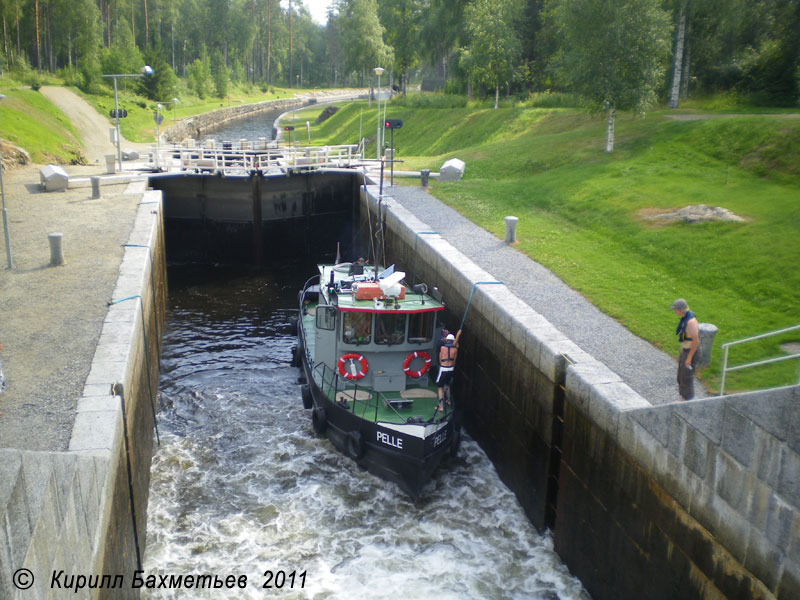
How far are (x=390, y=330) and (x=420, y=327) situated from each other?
2.07 feet

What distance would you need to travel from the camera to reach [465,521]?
13.1m

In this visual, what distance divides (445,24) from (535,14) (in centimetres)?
786

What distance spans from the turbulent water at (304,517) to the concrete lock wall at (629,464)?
28.2 inches

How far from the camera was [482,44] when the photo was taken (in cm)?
4550

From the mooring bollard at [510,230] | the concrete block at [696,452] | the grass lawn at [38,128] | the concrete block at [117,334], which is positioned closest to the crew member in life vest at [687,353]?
the concrete block at [696,452]

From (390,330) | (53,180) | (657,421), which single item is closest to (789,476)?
(657,421)

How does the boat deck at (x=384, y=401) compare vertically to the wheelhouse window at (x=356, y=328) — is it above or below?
below

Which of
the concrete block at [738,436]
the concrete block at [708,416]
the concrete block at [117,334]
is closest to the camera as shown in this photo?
the concrete block at [738,436]

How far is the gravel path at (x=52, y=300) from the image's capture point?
10422 millimetres

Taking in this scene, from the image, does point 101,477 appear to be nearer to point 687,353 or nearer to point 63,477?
point 63,477

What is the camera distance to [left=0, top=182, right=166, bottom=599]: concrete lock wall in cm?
566

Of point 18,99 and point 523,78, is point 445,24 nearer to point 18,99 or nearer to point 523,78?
point 523,78

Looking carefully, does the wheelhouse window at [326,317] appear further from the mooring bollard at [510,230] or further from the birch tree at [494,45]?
the birch tree at [494,45]

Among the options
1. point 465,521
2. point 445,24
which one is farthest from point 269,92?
point 465,521
